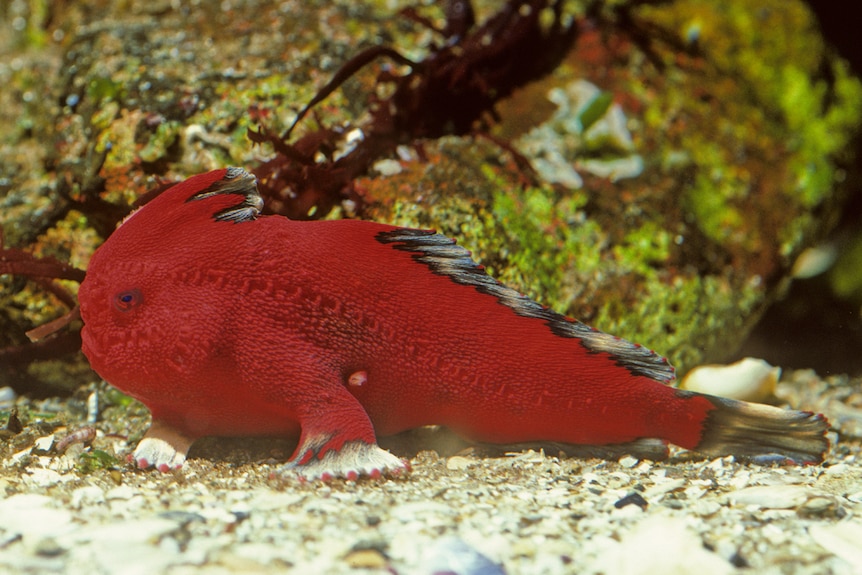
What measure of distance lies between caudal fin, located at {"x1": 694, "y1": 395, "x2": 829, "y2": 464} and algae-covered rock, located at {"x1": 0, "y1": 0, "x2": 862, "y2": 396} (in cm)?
65

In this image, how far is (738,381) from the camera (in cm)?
273

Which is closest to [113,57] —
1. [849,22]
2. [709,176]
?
[709,176]

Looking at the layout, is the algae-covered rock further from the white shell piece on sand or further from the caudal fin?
the caudal fin

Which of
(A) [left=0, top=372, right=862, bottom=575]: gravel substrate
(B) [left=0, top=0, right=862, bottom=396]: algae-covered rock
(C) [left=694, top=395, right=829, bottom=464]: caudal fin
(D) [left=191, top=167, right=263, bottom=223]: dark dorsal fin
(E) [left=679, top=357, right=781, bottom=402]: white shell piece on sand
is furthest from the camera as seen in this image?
(E) [left=679, top=357, right=781, bottom=402]: white shell piece on sand

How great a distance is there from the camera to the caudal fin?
6.87 feet

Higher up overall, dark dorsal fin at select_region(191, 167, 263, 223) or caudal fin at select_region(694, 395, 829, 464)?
dark dorsal fin at select_region(191, 167, 263, 223)

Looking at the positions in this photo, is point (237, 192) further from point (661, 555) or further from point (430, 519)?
point (661, 555)

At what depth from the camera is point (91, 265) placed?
6.25 ft

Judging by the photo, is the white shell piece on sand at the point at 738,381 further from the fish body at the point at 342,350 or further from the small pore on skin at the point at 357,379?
the small pore on skin at the point at 357,379

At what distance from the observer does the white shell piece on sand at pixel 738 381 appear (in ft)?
8.89

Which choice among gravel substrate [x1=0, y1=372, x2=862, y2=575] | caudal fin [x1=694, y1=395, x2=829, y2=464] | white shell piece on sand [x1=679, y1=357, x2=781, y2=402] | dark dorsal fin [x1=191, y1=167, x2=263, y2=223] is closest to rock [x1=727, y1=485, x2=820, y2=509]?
gravel substrate [x1=0, y1=372, x2=862, y2=575]

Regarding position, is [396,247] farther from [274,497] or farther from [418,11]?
[418,11]

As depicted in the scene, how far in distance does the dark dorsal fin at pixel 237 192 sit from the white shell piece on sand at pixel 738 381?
1893mm

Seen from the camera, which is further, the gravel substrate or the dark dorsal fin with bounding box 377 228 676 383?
the dark dorsal fin with bounding box 377 228 676 383
